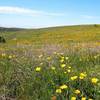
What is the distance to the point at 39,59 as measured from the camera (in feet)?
33.2

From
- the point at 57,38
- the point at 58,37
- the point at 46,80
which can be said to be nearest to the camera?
the point at 46,80

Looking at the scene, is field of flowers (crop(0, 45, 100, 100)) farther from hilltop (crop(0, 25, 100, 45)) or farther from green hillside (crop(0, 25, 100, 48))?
hilltop (crop(0, 25, 100, 45))

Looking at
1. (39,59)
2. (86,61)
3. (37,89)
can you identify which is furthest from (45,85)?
(86,61)

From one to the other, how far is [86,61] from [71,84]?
2901 mm

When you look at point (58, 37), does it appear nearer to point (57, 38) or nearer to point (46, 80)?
point (57, 38)

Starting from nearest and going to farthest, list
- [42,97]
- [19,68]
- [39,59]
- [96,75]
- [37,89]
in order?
1. [42,97]
2. [37,89]
3. [96,75]
4. [19,68]
5. [39,59]

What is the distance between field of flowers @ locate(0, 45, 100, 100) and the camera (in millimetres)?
7246

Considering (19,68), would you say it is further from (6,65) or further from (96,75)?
(96,75)

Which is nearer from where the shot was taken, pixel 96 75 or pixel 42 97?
pixel 42 97

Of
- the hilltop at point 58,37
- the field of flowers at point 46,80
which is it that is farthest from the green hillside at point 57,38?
the field of flowers at point 46,80

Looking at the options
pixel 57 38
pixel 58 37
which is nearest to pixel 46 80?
pixel 57 38

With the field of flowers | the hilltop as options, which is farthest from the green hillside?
the field of flowers

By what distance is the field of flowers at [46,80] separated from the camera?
7246 mm

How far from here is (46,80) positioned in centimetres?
812
